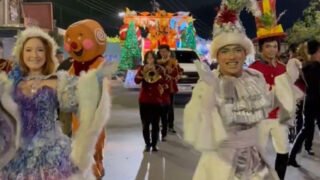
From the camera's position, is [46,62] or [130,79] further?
[130,79]

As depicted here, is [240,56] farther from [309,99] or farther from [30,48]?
[309,99]

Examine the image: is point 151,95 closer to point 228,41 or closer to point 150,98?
point 150,98

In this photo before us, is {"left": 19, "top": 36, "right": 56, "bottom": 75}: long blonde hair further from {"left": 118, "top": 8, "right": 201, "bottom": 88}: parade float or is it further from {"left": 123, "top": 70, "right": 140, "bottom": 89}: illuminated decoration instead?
{"left": 118, "top": 8, "right": 201, "bottom": 88}: parade float

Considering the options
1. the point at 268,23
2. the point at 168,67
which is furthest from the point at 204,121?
the point at 168,67

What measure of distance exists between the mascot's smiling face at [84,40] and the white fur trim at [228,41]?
1.58 metres

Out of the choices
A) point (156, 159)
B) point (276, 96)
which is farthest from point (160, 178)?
point (276, 96)

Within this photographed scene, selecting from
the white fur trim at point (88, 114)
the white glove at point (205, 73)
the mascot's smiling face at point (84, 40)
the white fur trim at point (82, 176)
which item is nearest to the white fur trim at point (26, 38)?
the white fur trim at point (88, 114)

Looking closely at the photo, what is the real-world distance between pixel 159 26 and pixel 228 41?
2545 centimetres

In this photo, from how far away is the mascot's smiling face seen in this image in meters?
4.90

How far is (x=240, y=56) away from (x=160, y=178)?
3.11 m

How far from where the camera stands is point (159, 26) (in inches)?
1136

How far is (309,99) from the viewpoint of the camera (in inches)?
286

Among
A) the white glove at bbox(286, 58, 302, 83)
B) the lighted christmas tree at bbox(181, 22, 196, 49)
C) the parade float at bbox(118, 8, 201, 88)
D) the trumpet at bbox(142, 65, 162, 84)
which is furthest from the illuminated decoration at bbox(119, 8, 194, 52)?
the white glove at bbox(286, 58, 302, 83)

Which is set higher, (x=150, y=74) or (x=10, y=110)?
(x=10, y=110)
